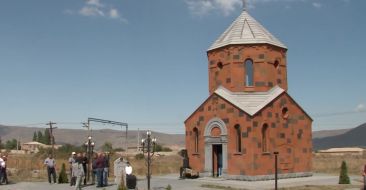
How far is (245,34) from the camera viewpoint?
102ft

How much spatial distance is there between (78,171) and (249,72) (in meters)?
13.9

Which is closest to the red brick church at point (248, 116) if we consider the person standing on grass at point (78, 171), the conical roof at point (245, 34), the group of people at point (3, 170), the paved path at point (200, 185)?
the conical roof at point (245, 34)

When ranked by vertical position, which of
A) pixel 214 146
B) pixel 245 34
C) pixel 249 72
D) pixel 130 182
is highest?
pixel 245 34

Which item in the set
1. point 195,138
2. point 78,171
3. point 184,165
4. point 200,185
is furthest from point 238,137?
point 78,171

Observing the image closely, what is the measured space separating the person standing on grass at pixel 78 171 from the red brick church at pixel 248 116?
9.45 meters

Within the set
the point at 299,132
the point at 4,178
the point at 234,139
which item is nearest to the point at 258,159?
the point at 234,139

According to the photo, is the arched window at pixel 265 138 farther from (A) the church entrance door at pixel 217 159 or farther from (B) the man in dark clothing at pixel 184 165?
(B) the man in dark clothing at pixel 184 165

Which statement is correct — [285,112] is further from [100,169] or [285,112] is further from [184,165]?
[100,169]

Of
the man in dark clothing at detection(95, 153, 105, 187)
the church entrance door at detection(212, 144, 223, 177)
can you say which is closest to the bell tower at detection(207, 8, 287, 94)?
the church entrance door at detection(212, 144, 223, 177)

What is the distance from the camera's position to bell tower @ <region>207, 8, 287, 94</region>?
30.4m

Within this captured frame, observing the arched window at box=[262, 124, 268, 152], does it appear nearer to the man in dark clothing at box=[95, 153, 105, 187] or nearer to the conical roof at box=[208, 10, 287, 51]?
the conical roof at box=[208, 10, 287, 51]

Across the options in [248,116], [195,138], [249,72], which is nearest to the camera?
[248,116]

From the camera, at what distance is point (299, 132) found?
31094 mm

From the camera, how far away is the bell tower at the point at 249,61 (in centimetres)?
3042
